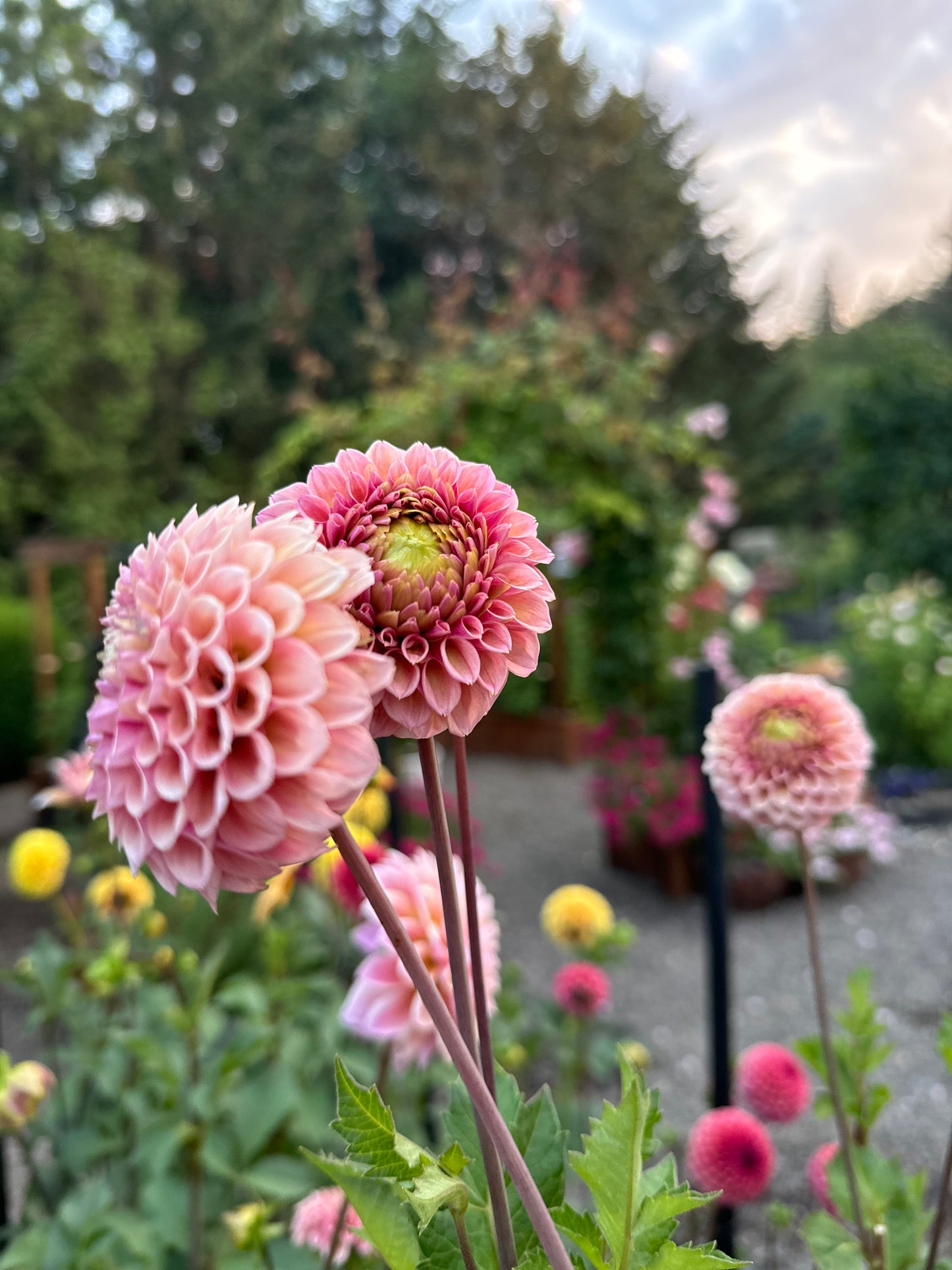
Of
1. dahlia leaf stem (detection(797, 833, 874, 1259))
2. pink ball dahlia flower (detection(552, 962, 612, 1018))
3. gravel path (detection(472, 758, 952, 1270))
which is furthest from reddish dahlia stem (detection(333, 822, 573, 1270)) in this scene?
gravel path (detection(472, 758, 952, 1270))

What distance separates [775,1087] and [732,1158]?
23 cm

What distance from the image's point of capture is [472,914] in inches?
13.4

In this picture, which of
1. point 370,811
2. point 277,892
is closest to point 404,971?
point 277,892

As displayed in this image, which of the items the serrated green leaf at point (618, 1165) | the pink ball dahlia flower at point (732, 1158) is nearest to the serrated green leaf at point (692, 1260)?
the serrated green leaf at point (618, 1165)

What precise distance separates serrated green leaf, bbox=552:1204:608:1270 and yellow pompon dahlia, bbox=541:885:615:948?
151cm

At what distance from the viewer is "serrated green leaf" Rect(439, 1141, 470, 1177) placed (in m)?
0.34

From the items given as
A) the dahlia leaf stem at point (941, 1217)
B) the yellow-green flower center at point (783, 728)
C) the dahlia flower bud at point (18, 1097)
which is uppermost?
the yellow-green flower center at point (783, 728)

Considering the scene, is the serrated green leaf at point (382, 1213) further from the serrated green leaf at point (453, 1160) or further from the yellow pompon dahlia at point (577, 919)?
the yellow pompon dahlia at point (577, 919)

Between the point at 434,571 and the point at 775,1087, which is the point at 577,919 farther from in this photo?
the point at 434,571

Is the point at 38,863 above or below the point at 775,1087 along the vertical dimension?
above

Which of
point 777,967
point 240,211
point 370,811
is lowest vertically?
point 777,967

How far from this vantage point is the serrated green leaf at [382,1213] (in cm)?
33

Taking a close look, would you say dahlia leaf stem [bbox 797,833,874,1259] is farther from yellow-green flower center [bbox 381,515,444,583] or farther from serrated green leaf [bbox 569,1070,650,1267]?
yellow-green flower center [bbox 381,515,444,583]

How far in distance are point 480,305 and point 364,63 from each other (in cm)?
306
